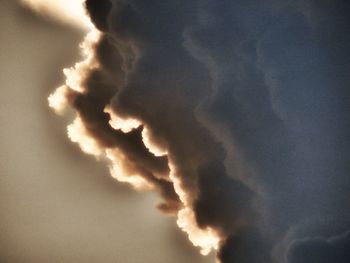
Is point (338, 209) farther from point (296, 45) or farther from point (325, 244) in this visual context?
point (296, 45)

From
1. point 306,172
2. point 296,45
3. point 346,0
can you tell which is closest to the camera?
point 346,0

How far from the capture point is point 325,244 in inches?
1179

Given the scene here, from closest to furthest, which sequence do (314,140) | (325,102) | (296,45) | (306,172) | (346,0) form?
(346,0), (325,102), (296,45), (314,140), (306,172)

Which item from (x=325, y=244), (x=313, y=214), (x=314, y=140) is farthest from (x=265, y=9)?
(x=325, y=244)

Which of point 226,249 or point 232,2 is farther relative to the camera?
point 226,249

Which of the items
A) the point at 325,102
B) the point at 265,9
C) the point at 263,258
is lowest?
the point at 263,258

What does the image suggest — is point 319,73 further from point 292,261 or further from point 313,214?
point 292,261

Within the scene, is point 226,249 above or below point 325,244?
below

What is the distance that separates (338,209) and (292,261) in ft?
32.0

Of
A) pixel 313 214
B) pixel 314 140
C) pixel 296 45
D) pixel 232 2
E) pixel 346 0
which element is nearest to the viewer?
pixel 346 0

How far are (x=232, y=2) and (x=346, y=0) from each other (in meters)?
6.07

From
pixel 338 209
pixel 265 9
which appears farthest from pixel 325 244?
pixel 265 9

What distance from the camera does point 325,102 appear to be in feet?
64.9

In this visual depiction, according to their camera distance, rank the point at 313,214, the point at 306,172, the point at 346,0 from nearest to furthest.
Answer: the point at 346,0, the point at 313,214, the point at 306,172
